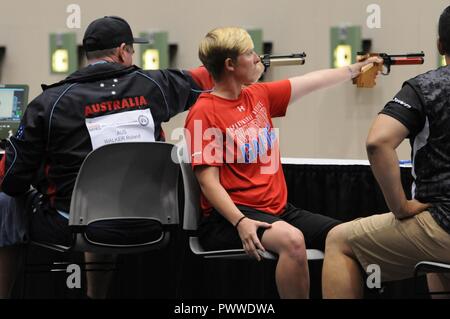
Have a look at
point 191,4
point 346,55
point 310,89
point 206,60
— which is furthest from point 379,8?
point 206,60

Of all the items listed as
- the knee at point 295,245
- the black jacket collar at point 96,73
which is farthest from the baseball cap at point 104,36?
the knee at point 295,245

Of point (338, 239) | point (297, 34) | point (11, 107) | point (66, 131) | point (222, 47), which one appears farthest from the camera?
point (297, 34)

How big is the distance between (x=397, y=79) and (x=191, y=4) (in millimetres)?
1238

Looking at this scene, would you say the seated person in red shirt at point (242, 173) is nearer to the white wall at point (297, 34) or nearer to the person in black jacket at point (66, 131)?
the person in black jacket at point (66, 131)

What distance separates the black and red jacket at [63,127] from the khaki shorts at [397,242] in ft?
3.17

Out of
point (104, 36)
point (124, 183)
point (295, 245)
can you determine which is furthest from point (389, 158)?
point (104, 36)

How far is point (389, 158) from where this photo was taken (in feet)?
7.56

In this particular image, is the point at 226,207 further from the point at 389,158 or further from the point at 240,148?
the point at 389,158

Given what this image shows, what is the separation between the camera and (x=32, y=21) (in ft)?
16.7

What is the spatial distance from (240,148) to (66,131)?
627mm

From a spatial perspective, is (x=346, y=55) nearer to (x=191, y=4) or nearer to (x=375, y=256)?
(x=191, y=4)

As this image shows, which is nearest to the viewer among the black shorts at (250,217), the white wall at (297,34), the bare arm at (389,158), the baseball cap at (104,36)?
the bare arm at (389,158)

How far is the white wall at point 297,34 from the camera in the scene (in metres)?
4.34

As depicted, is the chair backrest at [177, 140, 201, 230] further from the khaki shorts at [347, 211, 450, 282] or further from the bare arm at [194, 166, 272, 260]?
the khaki shorts at [347, 211, 450, 282]
